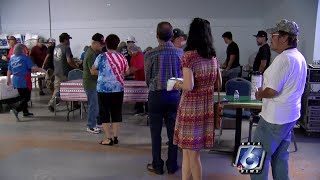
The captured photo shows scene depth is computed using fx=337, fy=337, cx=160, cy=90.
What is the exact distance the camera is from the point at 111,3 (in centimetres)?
926

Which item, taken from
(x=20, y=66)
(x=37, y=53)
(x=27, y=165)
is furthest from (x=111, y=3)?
(x=27, y=165)

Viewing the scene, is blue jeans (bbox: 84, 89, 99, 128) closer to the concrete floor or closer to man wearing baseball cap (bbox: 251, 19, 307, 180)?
the concrete floor

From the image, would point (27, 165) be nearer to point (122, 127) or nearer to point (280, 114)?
point (122, 127)

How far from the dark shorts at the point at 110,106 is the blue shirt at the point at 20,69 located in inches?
85.5

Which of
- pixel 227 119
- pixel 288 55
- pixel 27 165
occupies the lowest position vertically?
pixel 27 165

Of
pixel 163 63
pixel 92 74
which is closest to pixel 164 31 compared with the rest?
pixel 163 63

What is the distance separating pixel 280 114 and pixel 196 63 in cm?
71

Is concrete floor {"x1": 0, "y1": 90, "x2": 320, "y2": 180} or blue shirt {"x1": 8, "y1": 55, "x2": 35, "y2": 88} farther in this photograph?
blue shirt {"x1": 8, "y1": 55, "x2": 35, "y2": 88}

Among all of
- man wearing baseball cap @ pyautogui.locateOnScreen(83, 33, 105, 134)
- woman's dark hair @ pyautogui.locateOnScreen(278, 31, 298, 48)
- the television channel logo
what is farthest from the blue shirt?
woman's dark hair @ pyautogui.locateOnScreen(278, 31, 298, 48)

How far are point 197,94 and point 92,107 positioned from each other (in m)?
2.69

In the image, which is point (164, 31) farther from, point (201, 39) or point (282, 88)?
point (282, 88)

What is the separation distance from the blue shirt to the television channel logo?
175 inches

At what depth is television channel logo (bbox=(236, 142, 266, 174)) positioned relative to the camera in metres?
2.49

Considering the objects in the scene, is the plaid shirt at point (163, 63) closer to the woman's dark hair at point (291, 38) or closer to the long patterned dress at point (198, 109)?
the long patterned dress at point (198, 109)
